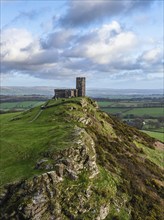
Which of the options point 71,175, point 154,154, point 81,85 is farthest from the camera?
point 81,85

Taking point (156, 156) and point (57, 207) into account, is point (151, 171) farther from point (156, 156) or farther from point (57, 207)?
point (57, 207)

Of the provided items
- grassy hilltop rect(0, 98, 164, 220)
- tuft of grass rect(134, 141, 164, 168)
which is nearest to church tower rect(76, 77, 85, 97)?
tuft of grass rect(134, 141, 164, 168)

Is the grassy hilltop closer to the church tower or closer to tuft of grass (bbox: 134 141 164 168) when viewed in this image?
tuft of grass (bbox: 134 141 164 168)

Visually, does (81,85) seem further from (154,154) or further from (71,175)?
(71,175)

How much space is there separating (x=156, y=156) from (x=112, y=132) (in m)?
12.2

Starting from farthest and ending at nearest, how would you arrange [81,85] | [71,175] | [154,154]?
[81,85], [154,154], [71,175]

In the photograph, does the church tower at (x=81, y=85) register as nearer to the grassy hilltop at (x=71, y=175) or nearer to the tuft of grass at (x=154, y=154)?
the tuft of grass at (x=154, y=154)

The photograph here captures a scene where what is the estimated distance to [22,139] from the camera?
2157 inches

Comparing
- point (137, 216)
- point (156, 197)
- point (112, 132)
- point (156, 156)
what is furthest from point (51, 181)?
point (156, 156)

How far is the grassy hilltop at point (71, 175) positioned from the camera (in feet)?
134

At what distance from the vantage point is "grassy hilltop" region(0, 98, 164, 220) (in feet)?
134

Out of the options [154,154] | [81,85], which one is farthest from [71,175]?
[81,85]

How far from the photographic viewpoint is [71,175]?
44719mm

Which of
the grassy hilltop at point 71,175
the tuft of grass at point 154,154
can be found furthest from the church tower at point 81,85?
the grassy hilltop at point 71,175
